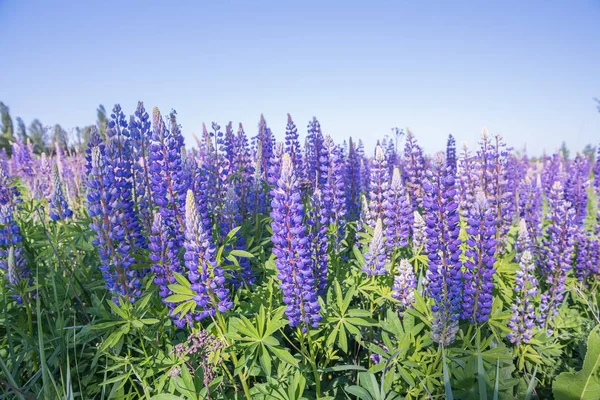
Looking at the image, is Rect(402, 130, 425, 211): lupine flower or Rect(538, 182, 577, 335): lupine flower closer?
Rect(538, 182, 577, 335): lupine flower

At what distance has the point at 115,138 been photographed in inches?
146

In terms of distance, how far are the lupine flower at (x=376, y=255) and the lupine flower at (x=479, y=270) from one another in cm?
67

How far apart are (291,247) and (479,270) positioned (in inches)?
66.8

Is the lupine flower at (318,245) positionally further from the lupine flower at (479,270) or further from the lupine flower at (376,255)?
the lupine flower at (479,270)

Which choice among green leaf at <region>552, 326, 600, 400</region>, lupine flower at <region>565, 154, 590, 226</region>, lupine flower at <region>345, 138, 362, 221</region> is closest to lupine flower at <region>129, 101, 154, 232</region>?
lupine flower at <region>345, 138, 362, 221</region>

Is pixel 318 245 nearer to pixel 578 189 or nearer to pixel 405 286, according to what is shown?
pixel 405 286

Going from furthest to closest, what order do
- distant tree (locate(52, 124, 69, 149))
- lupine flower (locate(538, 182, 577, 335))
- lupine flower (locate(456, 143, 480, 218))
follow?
distant tree (locate(52, 124, 69, 149)), lupine flower (locate(456, 143, 480, 218)), lupine flower (locate(538, 182, 577, 335))

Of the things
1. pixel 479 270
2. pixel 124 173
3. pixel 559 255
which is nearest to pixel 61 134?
pixel 124 173

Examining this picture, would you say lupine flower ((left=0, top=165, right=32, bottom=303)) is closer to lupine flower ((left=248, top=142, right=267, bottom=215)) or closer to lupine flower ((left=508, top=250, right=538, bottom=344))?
lupine flower ((left=248, top=142, right=267, bottom=215))

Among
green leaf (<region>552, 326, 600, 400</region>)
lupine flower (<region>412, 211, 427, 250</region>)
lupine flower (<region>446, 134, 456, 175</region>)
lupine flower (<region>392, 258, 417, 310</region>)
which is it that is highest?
lupine flower (<region>446, 134, 456, 175</region>)

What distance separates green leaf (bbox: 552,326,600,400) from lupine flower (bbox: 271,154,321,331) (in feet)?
5.63

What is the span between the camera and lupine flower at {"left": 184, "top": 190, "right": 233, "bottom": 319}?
224 cm

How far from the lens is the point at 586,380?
91.0 inches

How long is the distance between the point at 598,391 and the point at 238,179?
4140 millimetres
